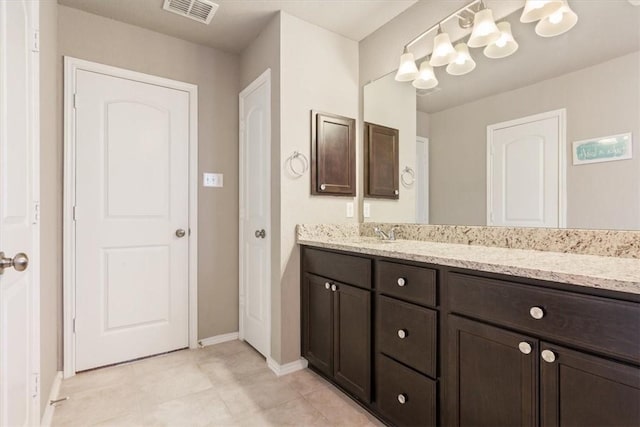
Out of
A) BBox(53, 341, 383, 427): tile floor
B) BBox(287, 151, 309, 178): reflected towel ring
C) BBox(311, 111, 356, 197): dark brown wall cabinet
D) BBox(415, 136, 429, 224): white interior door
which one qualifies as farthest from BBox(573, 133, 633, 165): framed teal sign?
BBox(53, 341, 383, 427): tile floor

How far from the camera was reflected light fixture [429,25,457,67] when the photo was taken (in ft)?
6.17

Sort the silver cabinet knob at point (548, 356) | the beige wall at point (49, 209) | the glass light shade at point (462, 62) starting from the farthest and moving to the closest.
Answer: the glass light shade at point (462, 62) < the beige wall at point (49, 209) < the silver cabinet knob at point (548, 356)

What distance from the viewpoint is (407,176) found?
7.40 ft

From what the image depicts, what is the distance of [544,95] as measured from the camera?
155 centimetres

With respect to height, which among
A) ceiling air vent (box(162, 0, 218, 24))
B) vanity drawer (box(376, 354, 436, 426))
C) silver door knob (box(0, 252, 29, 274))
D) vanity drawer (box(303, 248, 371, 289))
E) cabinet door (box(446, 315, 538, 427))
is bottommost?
vanity drawer (box(376, 354, 436, 426))

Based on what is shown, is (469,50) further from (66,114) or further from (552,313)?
(66,114)


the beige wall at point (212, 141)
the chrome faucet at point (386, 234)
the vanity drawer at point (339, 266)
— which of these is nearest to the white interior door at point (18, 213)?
the beige wall at point (212, 141)

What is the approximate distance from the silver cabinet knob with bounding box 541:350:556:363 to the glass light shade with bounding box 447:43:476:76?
1.52 m

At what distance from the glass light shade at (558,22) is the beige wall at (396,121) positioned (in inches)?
30.2

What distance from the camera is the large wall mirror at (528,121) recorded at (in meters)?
1.33

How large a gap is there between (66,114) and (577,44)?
2.88 metres

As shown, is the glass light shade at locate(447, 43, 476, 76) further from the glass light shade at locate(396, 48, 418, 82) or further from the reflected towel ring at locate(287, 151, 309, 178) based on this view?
the reflected towel ring at locate(287, 151, 309, 178)

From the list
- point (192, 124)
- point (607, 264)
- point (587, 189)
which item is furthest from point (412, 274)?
point (192, 124)

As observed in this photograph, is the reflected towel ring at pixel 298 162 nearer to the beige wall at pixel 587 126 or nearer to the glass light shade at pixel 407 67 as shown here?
A: the glass light shade at pixel 407 67
